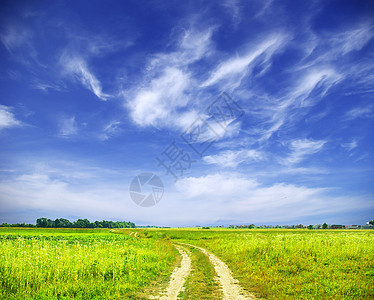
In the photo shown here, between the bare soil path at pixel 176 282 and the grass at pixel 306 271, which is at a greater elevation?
the grass at pixel 306 271

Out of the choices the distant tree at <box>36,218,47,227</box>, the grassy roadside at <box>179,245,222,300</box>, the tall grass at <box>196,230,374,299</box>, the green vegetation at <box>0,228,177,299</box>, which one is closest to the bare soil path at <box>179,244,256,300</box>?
the grassy roadside at <box>179,245,222,300</box>

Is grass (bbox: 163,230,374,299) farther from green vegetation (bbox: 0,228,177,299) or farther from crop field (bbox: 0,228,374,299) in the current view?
green vegetation (bbox: 0,228,177,299)

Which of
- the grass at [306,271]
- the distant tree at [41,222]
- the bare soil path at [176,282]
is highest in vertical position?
the grass at [306,271]

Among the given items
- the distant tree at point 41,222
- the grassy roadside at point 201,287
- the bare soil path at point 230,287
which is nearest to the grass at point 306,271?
the bare soil path at point 230,287

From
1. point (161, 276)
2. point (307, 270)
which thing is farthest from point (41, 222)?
point (307, 270)

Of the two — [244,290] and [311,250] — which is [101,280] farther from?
[311,250]

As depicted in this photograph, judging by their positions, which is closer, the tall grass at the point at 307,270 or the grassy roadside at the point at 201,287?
the grassy roadside at the point at 201,287

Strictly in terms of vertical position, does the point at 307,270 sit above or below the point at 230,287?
above

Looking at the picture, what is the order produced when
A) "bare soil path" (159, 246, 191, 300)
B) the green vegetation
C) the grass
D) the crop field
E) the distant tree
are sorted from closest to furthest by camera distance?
the green vegetation
the crop field
"bare soil path" (159, 246, 191, 300)
the grass
the distant tree

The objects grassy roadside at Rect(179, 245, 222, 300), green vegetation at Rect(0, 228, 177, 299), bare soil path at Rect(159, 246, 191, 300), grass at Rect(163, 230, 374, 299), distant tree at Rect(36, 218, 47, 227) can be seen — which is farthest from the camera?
distant tree at Rect(36, 218, 47, 227)

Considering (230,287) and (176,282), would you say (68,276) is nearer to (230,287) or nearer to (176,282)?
(176,282)

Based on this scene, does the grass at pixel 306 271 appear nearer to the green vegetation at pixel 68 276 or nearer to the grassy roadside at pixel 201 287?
the grassy roadside at pixel 201 287

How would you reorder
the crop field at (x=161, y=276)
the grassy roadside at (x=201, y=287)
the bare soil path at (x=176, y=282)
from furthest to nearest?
the bare soil path at (x=176, y=282) < the grassy roadside at (x=201, y=287) < the crop field at (x=161, y=276)

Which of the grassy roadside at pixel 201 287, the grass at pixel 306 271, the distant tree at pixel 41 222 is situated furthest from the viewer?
the distant tree at pixel 41 222
